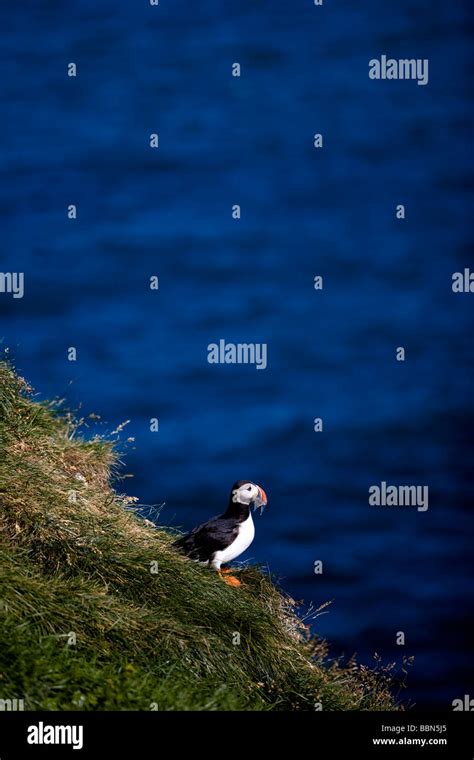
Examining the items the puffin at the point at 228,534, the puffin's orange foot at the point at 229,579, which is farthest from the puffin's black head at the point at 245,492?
the puffin's orange foot at the point at 229,579

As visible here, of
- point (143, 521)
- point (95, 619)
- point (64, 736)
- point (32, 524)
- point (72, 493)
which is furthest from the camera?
point (143, 521)

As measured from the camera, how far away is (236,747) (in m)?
7.03

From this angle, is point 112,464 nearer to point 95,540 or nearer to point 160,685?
point 95,540

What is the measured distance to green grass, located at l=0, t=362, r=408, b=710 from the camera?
23.7 feet

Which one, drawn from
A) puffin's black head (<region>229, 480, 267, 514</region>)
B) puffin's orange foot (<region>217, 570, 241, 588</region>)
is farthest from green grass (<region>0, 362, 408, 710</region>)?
puffin's black head (<region>229, 480, 267, 514</region>)

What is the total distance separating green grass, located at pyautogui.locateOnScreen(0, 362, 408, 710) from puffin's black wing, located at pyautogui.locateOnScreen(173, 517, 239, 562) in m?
0.19

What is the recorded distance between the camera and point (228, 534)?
9781mm

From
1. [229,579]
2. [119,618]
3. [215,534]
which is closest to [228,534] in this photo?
[215,534]

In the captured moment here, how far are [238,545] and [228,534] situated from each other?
12cm

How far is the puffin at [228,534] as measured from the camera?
31.9 ft

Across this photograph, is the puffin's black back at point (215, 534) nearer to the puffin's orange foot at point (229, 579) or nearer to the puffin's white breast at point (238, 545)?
the puffin's white breast at point (238, 545)

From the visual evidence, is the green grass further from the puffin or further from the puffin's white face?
the puffin's white face

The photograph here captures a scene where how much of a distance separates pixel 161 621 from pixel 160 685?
1014mm

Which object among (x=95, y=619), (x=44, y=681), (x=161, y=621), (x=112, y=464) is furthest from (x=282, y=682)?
(x=112, y=464)
